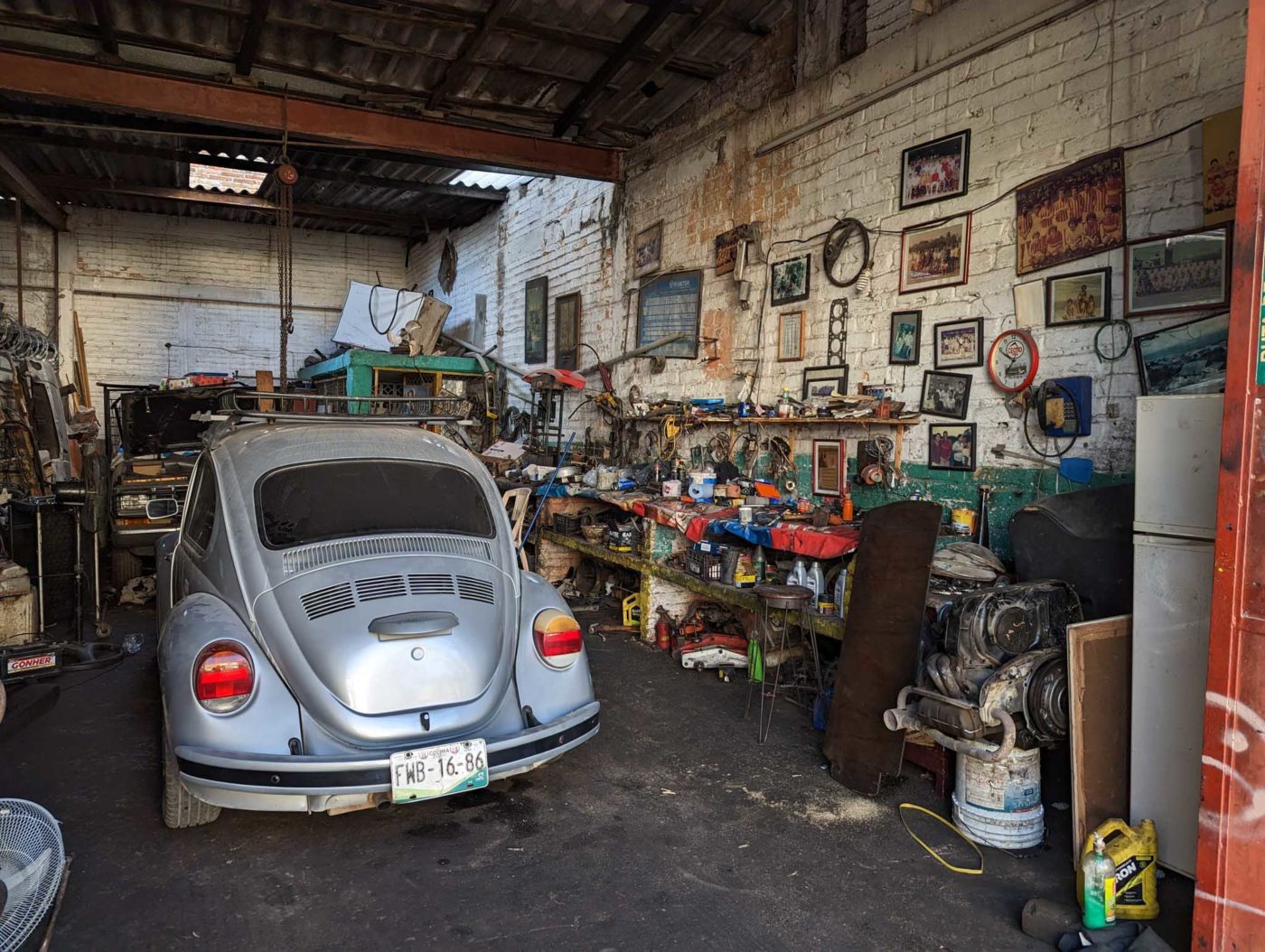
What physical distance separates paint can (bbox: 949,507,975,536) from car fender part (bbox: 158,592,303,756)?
3.85 m

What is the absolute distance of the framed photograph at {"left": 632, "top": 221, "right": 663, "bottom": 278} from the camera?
8.08 metres

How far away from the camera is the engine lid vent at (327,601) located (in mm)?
3271

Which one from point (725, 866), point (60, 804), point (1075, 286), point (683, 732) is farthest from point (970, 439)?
point (60, 804)

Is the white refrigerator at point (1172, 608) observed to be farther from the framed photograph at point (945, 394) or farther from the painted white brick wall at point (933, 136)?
the framed photograph at point (945, 394)

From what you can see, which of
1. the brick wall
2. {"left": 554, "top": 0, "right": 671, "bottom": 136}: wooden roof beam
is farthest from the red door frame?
the brick wall

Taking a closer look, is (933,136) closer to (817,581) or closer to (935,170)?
(935,170)

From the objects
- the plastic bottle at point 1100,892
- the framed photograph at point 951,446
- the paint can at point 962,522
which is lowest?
the plastic bottle at point 1100,892

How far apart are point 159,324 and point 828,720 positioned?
46.5 ft

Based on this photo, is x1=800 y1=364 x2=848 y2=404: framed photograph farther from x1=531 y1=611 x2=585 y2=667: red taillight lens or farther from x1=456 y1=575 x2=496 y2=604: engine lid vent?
x1=456 y1=575 x2=496 y2=604: engine lid vent

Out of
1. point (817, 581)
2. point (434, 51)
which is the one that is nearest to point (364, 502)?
point (817, 581)

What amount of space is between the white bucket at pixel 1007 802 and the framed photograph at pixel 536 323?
25.6ft

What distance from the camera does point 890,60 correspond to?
5512mm

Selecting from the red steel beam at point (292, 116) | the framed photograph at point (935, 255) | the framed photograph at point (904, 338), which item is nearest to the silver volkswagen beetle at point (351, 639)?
the framed photograph at point (904, 338)

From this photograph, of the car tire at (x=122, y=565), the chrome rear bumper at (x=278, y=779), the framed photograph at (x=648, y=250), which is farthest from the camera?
the framed photograph at (x=648, y=250)
